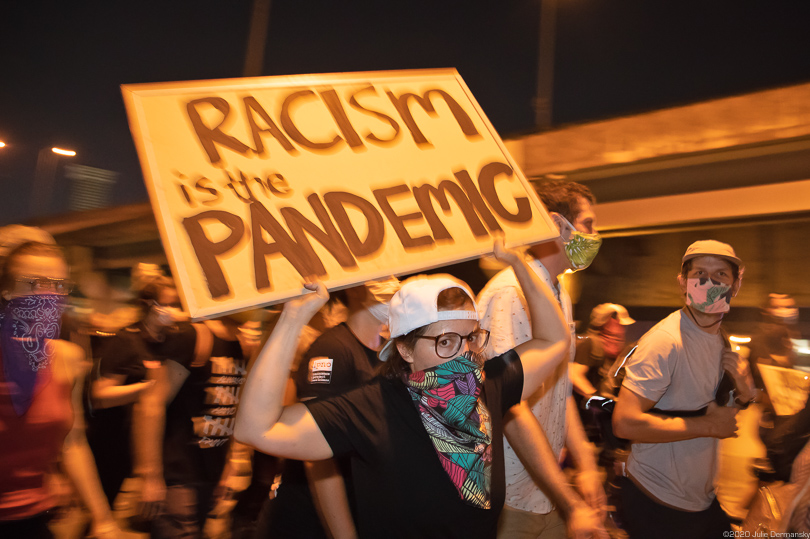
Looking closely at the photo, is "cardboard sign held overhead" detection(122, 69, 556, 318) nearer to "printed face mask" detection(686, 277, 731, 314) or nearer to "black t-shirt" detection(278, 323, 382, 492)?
"black t-shirt" detection(278, 323, 382, 492)

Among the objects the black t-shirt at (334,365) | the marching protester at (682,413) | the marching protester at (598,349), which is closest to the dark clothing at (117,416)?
the black t-shirt at (334,365)

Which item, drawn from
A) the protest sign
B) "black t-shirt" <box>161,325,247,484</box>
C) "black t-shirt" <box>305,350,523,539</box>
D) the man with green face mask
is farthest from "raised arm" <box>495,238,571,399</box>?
"black t-shirt" <box>161,325,247,484</box>

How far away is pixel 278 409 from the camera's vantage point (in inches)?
70.7

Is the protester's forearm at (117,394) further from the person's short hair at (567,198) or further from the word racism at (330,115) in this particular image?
the person's short hair at (567,198)

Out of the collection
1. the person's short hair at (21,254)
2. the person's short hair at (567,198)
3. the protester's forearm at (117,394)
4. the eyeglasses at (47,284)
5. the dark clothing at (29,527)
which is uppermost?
the person's short hair at (567,198)

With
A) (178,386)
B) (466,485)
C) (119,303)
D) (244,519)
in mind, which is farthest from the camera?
(119,303)

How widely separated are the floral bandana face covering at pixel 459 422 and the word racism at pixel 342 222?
17.8 inches

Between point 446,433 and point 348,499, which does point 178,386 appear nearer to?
point 348,499

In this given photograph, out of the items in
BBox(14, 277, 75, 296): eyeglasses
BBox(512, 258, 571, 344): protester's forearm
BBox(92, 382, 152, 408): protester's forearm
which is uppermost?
BBox(14, 277, 75, 296): eyeglasses

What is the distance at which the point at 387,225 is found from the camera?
7.24 feet

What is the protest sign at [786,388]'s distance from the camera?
3262 mm

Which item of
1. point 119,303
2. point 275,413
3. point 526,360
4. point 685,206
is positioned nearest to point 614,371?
point 526,360

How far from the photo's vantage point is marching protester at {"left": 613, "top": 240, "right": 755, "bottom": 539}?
2.92 metres

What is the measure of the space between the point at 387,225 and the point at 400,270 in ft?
0.60
